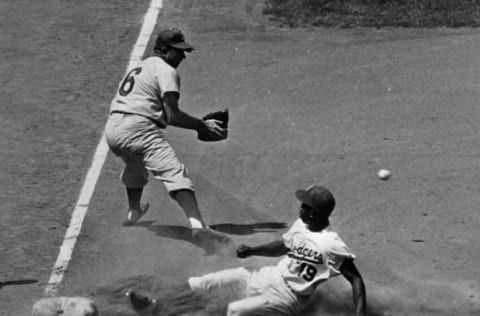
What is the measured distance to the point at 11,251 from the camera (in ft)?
40.4

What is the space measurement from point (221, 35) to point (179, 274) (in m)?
7.86

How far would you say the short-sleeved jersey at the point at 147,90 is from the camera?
12500 mm

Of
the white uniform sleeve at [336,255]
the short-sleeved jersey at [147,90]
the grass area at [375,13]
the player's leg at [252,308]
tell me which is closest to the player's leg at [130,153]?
the short-sleeved jersey at [147,90]

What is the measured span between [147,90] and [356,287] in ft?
12.8

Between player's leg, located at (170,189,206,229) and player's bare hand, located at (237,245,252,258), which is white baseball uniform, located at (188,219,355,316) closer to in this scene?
player's bare hand, located at (237,245,252,258)

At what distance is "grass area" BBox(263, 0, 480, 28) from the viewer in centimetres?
1934

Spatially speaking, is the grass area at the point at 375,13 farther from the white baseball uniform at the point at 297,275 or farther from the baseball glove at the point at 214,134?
the white baseball uniform at the point at 297,275

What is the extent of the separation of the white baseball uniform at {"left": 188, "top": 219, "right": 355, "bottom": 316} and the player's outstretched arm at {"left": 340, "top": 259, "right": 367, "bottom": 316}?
59 millimetres

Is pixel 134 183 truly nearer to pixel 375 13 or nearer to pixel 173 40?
pixel 173 40

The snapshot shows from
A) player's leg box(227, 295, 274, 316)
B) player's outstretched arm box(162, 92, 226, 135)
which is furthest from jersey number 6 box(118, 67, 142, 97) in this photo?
player's leg box(227, 295, 274, 316)

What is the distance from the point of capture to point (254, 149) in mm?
15086

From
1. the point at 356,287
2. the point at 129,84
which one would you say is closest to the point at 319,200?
the point at 356,287

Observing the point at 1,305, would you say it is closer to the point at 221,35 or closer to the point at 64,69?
the point at 64,69

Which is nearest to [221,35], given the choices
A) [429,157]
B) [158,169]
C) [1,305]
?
[429,157]
